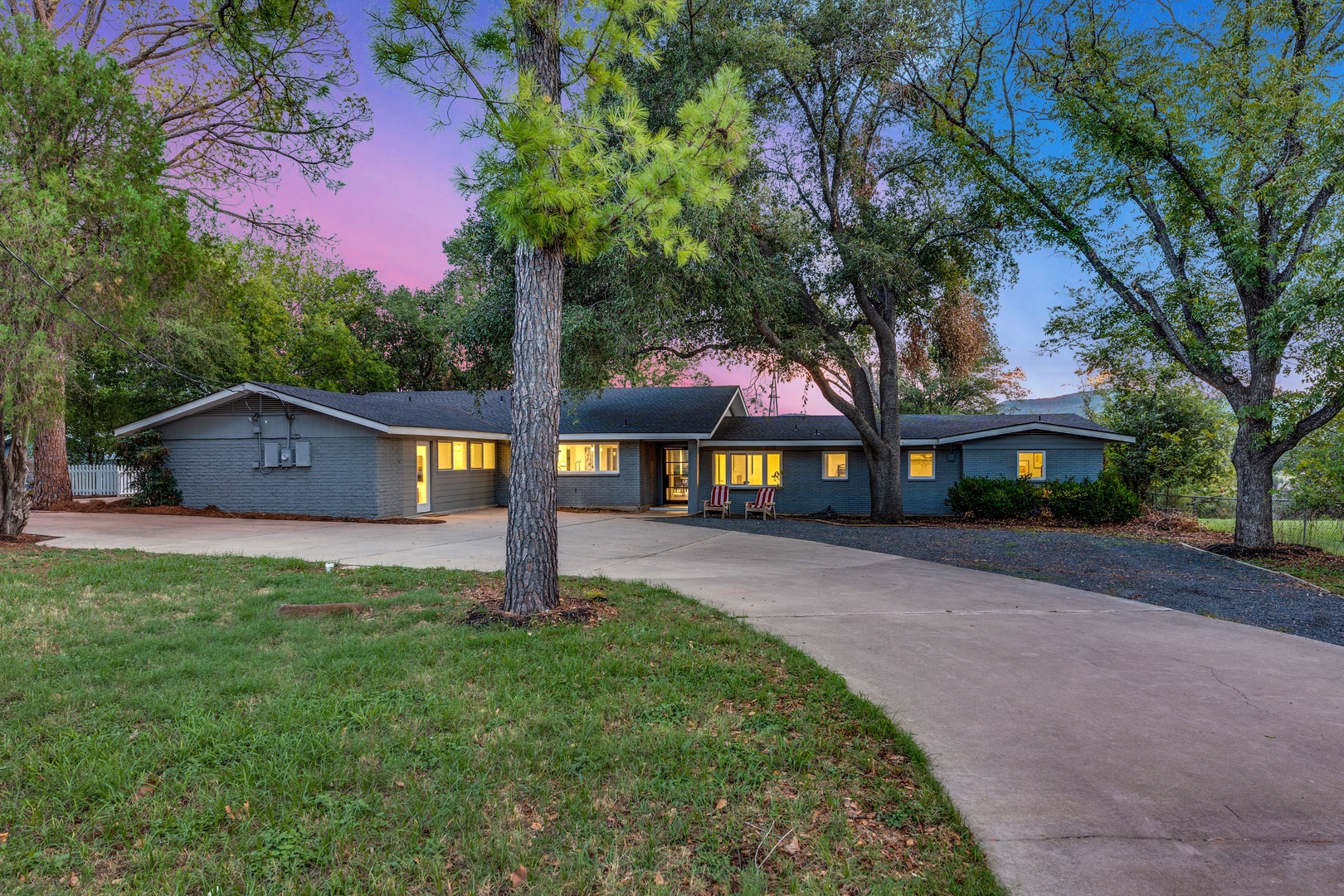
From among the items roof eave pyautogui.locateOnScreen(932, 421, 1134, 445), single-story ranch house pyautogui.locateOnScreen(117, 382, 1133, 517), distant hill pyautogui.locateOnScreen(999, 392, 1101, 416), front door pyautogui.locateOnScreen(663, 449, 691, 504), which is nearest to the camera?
single-story ranch house pyautogui.locateOnScreen(117, 382, 1133, 517)

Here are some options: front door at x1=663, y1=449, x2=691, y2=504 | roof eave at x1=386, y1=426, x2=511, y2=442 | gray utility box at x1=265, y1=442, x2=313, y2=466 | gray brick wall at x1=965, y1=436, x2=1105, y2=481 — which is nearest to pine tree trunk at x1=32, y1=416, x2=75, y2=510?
gray utility box at x1=265, y1=442, x2=313, y2=466

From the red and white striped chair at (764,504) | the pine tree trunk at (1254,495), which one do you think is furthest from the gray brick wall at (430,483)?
the pine tree trunk at (1254,495)

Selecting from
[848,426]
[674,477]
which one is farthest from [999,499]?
[674,477]

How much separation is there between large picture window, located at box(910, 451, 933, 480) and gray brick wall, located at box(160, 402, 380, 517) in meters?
13.9

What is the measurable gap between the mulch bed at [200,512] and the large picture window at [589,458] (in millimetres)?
4511

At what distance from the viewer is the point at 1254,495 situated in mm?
10680

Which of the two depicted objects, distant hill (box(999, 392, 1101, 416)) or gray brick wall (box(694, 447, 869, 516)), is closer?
gray brick wall (box(694, 447, 869, 516))

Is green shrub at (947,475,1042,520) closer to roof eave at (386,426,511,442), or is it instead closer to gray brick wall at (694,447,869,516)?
gray brick wall at (694,447,869,516)

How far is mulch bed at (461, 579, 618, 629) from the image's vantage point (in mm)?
5363

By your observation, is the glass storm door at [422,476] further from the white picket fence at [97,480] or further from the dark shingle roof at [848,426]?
the white picket fence at [97,480]

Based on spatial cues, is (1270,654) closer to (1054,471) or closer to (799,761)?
(799,761)

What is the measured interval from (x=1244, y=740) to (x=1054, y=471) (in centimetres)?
1485

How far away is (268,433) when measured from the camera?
1566 cm

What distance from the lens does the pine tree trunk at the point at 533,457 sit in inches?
220
